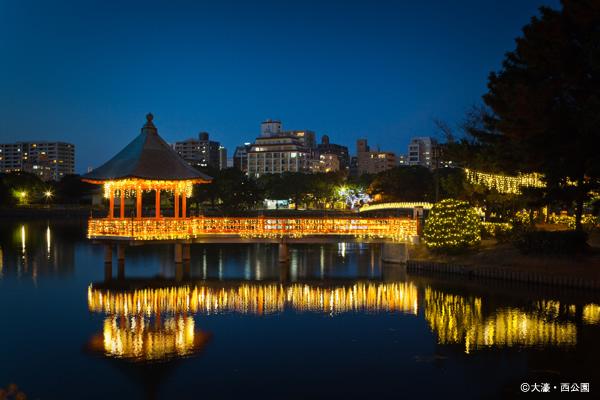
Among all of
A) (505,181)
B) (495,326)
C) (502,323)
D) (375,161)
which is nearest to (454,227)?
(505,181)

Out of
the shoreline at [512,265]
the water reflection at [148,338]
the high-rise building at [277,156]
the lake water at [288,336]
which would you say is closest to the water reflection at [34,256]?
the lake water at [288,336]

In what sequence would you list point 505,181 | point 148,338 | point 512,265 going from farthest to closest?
point 505,181 < point 512,265 < point 148,338

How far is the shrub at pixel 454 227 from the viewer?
26.4 metres

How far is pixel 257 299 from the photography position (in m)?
20.0

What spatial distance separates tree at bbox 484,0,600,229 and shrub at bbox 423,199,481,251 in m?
4.55

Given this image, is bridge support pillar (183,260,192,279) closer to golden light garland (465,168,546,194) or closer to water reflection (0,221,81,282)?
water reflection (0,221,81,282)

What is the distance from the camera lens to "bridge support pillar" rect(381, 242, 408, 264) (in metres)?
28.5

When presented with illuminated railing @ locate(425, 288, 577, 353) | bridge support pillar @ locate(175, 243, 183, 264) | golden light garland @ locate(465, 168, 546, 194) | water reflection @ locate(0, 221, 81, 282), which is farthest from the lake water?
golden light garland @ locate(465, 168, 546, 194)

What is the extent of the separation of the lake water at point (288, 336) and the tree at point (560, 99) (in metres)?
4.80

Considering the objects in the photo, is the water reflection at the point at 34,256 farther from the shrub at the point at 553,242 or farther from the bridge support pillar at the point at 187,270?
the shrub at the point at 553,242

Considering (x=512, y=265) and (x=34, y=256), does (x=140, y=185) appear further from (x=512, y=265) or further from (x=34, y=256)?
(x=512, y=265)

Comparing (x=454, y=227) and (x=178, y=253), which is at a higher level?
(x=454, y=227)

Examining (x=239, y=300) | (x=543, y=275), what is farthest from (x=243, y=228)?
(x=543, y=275)

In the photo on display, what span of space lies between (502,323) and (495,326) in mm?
Result: 443
